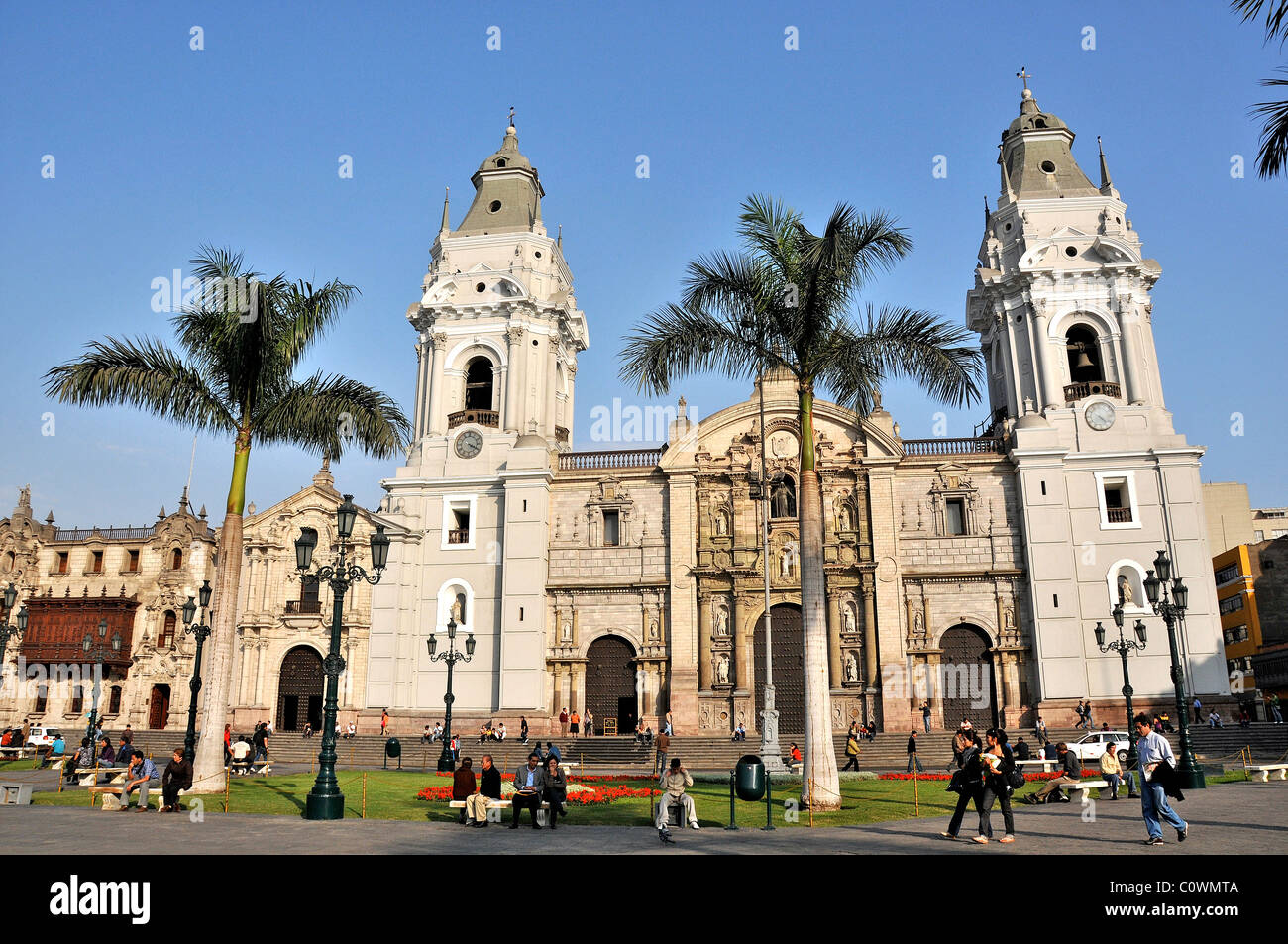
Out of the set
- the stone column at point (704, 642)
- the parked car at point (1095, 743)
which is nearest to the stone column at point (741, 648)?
the stone column at point (704, 642)

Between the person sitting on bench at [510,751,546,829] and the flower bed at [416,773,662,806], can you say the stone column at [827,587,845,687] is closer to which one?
the flower bed at [416,773,662,806]

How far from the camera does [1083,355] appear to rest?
39938mm

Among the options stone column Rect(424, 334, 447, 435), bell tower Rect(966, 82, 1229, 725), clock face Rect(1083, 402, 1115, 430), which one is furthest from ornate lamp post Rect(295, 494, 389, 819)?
clock face Rect(1083, 402, 1115, 430)

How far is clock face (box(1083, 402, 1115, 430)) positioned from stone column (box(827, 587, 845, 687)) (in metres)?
12.3

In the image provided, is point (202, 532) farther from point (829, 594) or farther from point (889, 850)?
Answer: point (889, 850)

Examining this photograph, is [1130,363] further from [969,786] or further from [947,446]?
[969,786]

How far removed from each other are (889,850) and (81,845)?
986 cm

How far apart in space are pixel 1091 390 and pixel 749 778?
3023 centimetres

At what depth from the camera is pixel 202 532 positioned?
50.3 meters

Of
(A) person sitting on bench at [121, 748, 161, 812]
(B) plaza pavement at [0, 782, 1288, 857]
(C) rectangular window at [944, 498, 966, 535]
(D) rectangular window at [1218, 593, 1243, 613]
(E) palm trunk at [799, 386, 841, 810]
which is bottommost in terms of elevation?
(B) plaza pavement at [0, 782, 1288, 857]

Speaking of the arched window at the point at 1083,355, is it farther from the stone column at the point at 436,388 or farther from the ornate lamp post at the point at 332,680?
the ornate lamp post at the point at 332,680

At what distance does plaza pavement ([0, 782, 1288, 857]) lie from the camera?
455 inches
